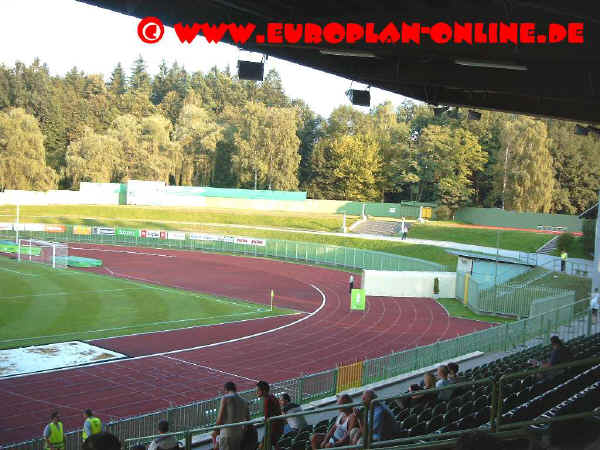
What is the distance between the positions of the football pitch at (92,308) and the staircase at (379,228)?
114 feet

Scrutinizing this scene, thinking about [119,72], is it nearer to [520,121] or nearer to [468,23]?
[520,121]

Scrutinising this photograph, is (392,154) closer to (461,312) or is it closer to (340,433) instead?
(461,312)

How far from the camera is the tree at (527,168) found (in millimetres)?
70500

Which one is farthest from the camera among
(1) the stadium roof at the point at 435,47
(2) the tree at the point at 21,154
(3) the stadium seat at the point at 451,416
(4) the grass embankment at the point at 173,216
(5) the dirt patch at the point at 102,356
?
(2) the tree at the point at 21,154

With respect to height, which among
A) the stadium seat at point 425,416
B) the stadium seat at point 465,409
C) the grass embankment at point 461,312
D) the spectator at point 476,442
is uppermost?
the spectator at point 476,442

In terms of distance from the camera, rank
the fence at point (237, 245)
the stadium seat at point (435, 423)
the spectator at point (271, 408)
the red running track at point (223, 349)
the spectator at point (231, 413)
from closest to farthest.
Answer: the stadium seat at point (435, 423)
the spectator at point (231, 413)
the spectator at point (271, 408)
the red running track at point (223, 349)
the fence at point (237, 245)

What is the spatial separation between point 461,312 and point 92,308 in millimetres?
19247

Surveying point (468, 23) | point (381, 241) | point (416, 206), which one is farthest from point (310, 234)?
point (468, 23)

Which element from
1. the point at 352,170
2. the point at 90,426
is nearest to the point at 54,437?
the point at 90,426

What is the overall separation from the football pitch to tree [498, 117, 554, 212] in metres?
48.7

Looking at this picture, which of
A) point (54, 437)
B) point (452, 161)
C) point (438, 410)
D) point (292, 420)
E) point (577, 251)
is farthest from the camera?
point (452, 161)

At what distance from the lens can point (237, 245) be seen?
5491 cm

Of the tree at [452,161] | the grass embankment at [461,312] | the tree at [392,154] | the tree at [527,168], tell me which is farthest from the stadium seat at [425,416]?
the tree at [392,154]

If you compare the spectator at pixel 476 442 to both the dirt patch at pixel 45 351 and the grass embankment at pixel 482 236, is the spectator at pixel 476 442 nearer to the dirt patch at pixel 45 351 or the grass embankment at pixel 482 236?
the dirt patch at pixel 45 351
